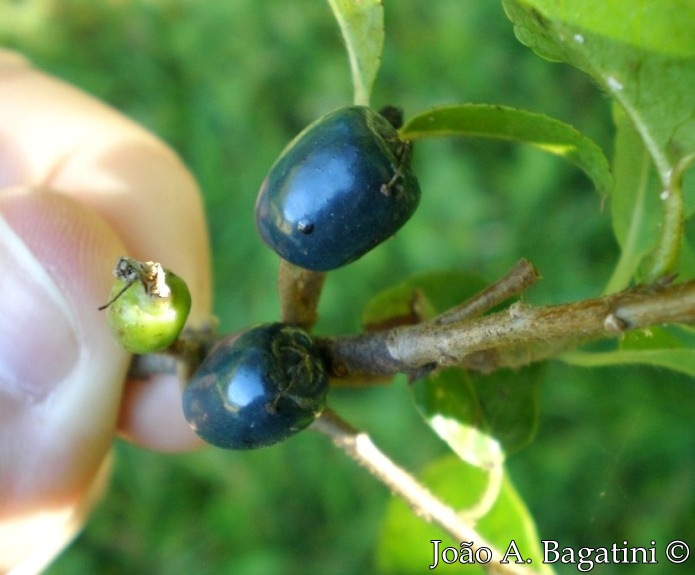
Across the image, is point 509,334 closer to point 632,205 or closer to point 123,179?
point 632,205

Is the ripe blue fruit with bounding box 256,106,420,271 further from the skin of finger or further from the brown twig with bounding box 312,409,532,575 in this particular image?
the skin of finger

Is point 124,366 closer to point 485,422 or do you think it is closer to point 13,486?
point 13,486

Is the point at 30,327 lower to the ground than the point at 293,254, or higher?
lower

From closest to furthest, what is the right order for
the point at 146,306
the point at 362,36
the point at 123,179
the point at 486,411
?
the point at 146,306
the point at 362,36
the point at 486,411
the point at 123,179

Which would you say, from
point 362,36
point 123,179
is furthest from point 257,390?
point 123,179

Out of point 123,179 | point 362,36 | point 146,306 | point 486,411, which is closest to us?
point 146,306

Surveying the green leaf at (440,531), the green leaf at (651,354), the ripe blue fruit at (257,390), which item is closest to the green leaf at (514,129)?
the green leaf at (651,354)

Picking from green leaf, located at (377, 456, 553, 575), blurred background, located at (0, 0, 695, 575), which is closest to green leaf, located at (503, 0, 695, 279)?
green leaf, located at (377, 456, 553, 575)

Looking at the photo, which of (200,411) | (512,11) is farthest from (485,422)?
(512,11)
